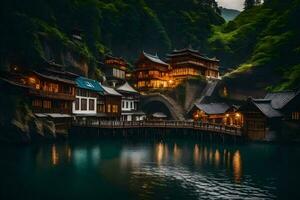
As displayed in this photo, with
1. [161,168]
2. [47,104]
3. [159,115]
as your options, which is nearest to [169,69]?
[159,115]

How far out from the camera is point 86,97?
72812 mm

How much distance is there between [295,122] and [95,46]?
6407 centimetres

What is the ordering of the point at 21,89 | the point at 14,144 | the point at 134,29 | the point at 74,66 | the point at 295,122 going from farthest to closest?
1. the point at 134,29
2. the point at 74,66
3. the point at 295,122
4. the point at 21,89
5. the point at 14,144

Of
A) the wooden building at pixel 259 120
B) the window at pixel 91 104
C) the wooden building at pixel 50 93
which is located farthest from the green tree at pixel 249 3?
the wooden building at pixel 50 93

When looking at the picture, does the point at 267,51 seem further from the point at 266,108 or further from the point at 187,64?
the point at 266,108

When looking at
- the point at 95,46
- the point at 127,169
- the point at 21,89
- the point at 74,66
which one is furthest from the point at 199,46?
the point at 127,169

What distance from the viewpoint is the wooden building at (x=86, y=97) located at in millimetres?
70000

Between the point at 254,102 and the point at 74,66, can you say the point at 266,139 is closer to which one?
the point at 254,102

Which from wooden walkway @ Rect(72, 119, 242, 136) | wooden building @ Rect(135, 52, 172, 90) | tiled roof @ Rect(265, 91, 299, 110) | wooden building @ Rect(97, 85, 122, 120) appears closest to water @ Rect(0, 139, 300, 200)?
wooden walkway @ Rect(72, 119, 242, 136)

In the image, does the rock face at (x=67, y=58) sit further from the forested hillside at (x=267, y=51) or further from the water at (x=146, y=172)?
the forested hillside at (x=267, y=51)

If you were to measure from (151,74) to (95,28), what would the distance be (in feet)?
83.8

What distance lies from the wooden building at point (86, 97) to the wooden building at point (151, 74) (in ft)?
76.9

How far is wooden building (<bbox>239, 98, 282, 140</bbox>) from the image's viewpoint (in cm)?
6244

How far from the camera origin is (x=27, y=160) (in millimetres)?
40469
